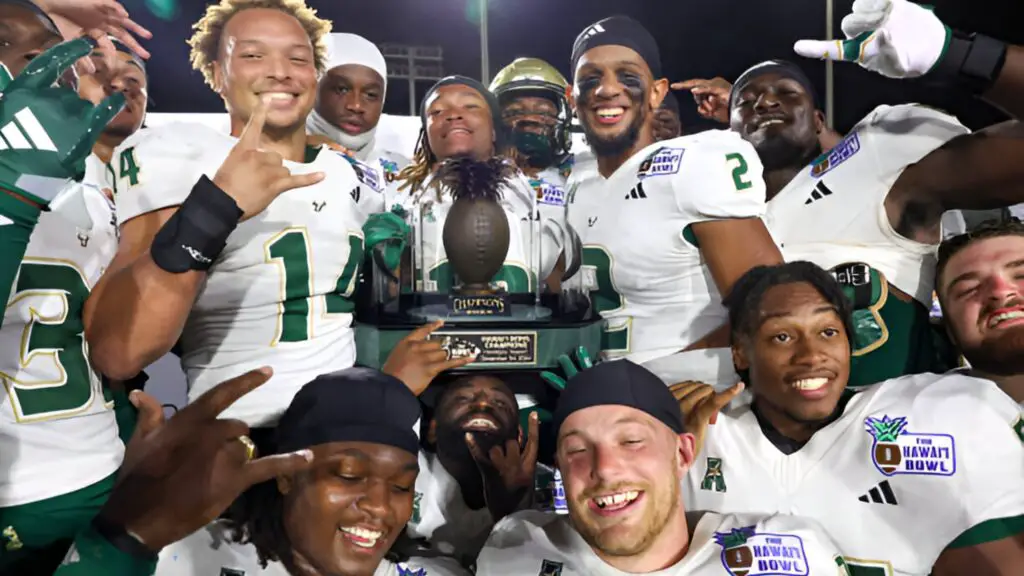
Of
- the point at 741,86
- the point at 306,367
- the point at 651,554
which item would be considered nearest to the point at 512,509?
the point at 651,554

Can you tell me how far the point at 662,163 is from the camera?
1904 millimetres

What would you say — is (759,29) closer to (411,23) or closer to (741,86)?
(741,86)

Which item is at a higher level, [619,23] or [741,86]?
[619,23]

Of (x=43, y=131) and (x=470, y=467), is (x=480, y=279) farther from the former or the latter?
(x=43, y=131)

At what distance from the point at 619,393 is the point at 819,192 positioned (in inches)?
39.8

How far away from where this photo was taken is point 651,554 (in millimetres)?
1463

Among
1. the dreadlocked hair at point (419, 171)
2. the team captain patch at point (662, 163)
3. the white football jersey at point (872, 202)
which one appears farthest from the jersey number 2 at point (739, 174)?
the dreadlocked hair at point (419, 171)

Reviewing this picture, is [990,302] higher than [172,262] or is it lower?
lower

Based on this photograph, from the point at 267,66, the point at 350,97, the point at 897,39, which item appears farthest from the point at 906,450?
the point at 350,97

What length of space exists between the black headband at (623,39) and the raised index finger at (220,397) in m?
1.19

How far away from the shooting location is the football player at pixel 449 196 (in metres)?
1.90

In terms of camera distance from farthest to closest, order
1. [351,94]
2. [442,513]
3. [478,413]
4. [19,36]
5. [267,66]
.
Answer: [351,94] < [442,513] < [478,413] < [267,66] < [19,36]

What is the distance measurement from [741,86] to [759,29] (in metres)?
0.47

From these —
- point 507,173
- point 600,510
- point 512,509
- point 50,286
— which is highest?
point 507,173
